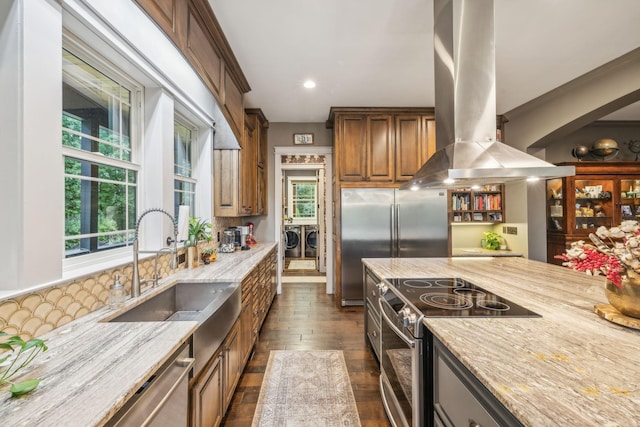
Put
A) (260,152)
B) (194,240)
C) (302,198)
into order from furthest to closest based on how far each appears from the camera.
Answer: (302,198)
(260,152)
(194,240)

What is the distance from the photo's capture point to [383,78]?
10.3 ft

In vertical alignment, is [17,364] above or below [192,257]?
below

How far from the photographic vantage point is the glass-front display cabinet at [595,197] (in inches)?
163

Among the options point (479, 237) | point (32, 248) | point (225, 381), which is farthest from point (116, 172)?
point (479, 237)

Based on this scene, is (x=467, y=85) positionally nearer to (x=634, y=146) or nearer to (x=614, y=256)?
(x=614, y=256)

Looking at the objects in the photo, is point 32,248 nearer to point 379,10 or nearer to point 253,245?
point 379,10

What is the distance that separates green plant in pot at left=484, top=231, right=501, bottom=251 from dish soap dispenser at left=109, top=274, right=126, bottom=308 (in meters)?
4.69

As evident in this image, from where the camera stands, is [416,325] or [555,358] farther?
[416,325]

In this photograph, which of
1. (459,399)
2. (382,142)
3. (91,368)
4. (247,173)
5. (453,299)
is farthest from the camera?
(382,142)

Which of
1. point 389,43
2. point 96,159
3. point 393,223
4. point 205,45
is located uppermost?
point 389,43

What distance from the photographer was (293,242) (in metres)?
7.68

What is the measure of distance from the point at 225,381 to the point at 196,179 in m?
2.11

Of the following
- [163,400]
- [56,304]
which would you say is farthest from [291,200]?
[163,400]

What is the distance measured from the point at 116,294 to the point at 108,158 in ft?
2.71
